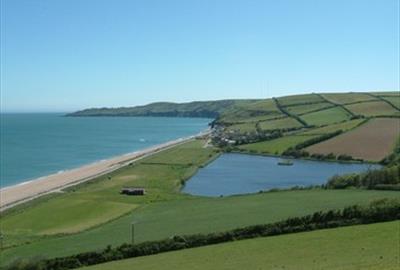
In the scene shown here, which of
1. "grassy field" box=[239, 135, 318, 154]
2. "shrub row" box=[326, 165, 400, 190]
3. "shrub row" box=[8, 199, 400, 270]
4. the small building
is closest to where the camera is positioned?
"shrub row" box=[8, 199, 400, 270]

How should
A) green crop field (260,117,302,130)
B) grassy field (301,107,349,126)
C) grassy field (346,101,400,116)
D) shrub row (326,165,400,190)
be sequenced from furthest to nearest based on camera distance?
green crop field (260,117,302,130) < grassy field (301,107,349,126) < grassy field (346,101,400,116) < shrub row (326,165,400,190)

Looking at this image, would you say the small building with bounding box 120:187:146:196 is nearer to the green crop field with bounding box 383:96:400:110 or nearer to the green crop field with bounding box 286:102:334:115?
the green crop field with bounding box 383:96:400:110

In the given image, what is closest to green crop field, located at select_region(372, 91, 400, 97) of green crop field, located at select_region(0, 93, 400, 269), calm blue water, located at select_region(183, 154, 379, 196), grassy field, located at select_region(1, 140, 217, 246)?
calm blue water, located at select_region(183, 154, 379, 196)

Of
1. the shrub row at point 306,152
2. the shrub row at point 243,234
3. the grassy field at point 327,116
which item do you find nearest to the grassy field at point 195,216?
the shrub row at point 243,234

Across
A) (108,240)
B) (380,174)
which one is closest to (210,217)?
(108,240)

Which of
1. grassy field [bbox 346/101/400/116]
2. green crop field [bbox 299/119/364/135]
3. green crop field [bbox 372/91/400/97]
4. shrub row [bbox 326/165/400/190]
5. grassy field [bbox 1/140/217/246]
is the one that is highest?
green crop field [bbox 372/91/400/97]

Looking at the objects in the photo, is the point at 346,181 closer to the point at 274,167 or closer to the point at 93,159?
the point at 274,167

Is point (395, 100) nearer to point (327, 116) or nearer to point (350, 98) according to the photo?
point (350, 98)
